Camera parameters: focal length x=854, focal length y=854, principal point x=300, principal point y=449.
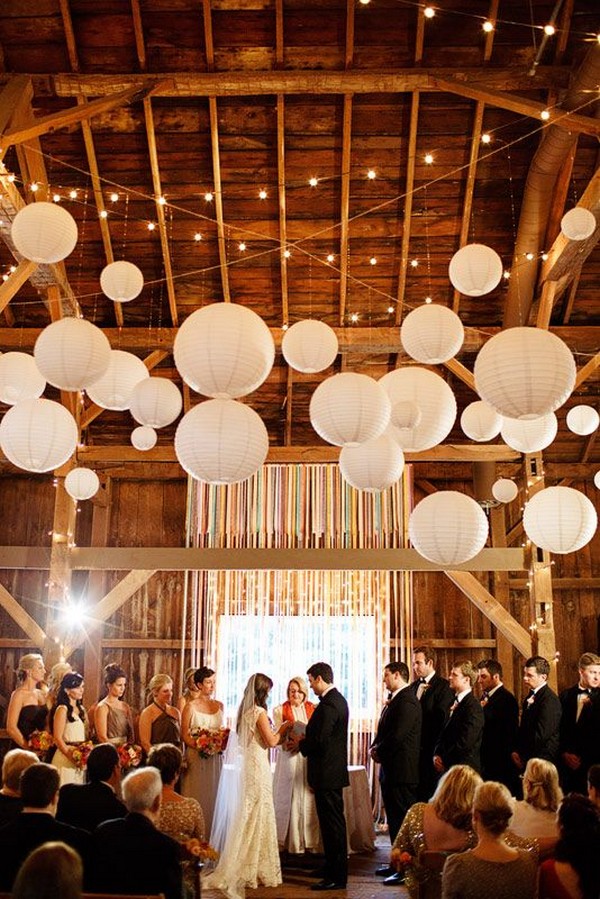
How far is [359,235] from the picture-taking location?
9.21 meters

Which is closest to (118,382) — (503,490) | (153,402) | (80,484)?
(153,402)

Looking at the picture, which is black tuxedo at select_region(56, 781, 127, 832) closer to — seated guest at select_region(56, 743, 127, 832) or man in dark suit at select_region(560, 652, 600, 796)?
seated guest at select_region(56, 743, 127, 832)

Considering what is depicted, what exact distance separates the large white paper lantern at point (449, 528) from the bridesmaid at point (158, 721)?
2.73 meters

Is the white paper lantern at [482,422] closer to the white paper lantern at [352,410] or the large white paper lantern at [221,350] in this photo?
the white paper lantern at [352,410]

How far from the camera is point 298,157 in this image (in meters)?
8.68

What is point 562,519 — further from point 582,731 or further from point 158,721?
point 158,721

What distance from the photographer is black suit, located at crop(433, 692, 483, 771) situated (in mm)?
6020

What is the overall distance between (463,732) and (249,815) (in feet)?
5.27

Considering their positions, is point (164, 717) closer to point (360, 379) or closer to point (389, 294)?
point (360, 379)

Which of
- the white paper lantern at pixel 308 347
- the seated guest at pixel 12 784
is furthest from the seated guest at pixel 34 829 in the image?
the white paper lantern at pixel 308 347

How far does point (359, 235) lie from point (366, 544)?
11.1ft

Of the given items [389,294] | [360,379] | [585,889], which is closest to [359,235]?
[389,294]

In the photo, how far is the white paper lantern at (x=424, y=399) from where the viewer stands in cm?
483

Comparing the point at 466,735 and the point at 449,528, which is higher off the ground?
→ the point at 449,528
